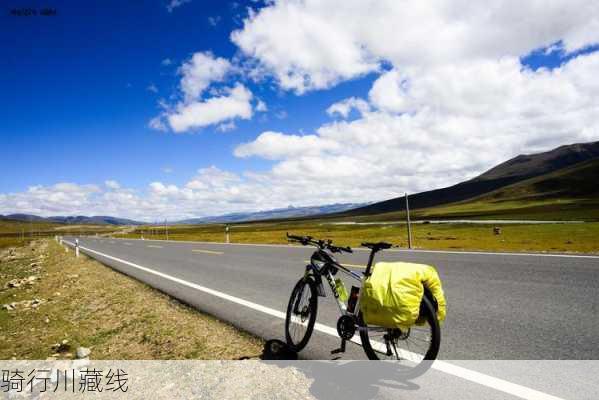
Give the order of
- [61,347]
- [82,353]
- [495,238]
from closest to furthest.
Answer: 1. [82,353]
2. [61,347]
3. [495,238]

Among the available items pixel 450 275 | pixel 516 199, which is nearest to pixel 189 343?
pixel 450 275

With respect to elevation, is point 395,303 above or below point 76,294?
above

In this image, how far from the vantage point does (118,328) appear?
691cm

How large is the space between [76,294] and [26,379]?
6659mm

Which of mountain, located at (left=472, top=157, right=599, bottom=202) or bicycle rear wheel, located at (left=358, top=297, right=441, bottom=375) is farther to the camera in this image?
mountain, located at (left=472, top=157, right=599, bottom=202)

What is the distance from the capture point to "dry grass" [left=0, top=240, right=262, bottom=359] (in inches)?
217

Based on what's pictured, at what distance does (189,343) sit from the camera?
5.66 meters

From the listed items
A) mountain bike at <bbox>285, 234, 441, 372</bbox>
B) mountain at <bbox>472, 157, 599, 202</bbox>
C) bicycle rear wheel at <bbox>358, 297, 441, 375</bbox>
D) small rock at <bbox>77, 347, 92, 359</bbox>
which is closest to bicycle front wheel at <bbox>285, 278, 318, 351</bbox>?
mountain bike at <bbox>285, 234, 441, 372</bbox>

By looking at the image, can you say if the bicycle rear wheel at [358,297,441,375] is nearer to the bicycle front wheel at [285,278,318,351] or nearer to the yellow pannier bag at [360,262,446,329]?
the yellow pannier bag at [360,262,446,329]

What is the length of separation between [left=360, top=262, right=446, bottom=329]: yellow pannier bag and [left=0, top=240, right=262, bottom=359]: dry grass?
6.87 feet

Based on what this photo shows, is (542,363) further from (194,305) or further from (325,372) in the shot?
(194,305)

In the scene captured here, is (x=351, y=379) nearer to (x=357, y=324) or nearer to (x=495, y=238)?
(x=357, y=324)

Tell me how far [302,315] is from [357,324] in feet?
3.51

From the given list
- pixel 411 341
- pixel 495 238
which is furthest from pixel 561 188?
pixel 411 341
